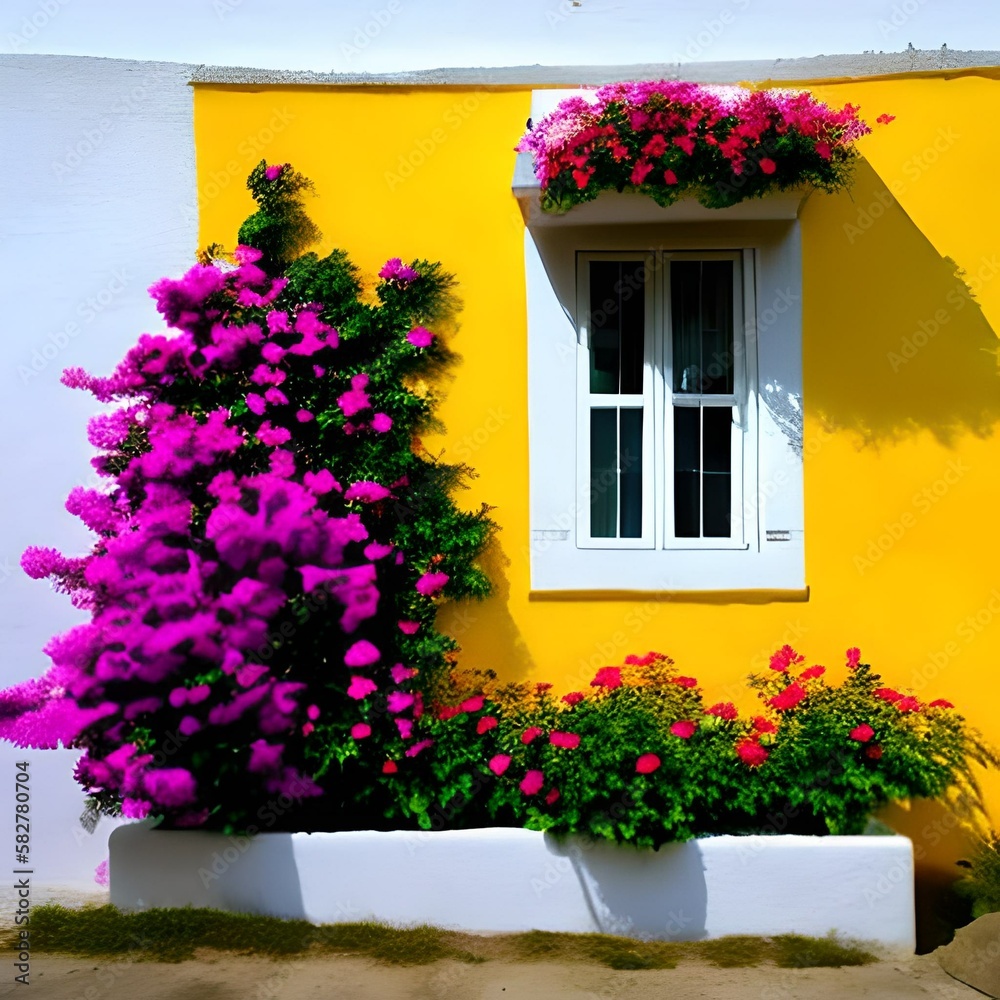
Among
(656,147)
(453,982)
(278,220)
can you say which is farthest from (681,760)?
(278,220)

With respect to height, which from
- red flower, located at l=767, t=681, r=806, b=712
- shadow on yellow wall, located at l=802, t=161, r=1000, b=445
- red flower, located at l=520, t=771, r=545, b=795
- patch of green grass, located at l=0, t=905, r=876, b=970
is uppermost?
shadow on yellow wall, located at l=802, t=161, r=1000, b=445

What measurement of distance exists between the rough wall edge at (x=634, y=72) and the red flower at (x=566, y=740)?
326 centimetres

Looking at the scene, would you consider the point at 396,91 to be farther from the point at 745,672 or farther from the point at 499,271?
the point at 745,672

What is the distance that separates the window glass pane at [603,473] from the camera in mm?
5801

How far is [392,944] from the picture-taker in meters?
4.85

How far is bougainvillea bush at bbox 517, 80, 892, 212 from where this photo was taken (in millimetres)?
5156

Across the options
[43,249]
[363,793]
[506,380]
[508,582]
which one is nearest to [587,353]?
[506,380]

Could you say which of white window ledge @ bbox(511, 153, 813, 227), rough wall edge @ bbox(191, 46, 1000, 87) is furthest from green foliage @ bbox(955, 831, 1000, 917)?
rough wall edge @ bbox(191, 46, 1000, 87)

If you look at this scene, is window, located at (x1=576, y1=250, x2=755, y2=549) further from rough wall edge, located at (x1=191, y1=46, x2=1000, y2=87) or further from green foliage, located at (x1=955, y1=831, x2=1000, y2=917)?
green foliage, located at (x1=955, y1=831, x2=1000, y2=917)

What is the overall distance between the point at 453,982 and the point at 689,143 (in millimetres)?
3724

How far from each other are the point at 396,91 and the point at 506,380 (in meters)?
1.60

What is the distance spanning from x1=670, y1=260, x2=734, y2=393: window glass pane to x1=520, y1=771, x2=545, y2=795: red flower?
Answer: 2117 mm

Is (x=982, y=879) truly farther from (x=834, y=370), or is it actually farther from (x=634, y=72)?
(x=634, y=72)

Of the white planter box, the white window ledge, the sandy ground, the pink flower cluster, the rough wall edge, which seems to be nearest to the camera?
the sandy ground
